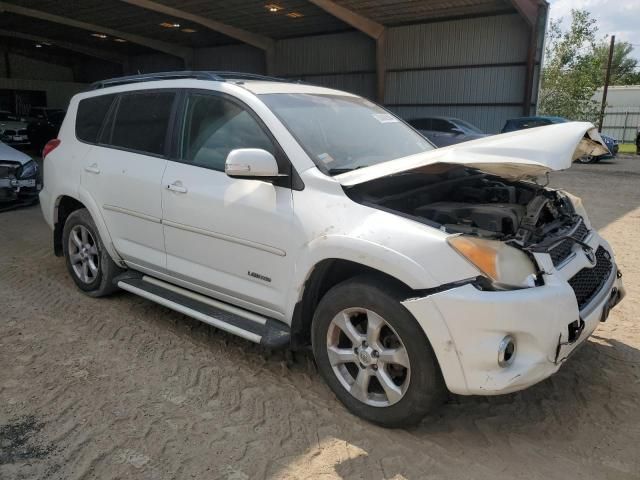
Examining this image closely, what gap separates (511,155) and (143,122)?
2.82 metres

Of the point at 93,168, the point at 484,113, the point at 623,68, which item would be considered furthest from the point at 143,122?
the point at 623,68

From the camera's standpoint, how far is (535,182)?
3.83m

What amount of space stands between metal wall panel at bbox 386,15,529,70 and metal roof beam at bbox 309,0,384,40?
0.80 metres

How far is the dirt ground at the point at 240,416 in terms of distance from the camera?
261 cm

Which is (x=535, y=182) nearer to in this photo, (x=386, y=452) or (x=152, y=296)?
(x=386, y=452)

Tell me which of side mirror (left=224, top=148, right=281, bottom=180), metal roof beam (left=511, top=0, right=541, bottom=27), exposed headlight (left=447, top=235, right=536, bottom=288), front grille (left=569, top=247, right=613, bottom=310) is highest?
metal roof beam (left=511, top=0, right=541, bottom=27)

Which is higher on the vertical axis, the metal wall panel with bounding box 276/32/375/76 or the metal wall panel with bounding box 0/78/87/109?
the metal wall panel with bounding box 276/32/375/76

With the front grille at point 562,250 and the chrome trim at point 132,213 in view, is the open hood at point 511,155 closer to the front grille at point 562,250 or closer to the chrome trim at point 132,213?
the front grille at point 562,250

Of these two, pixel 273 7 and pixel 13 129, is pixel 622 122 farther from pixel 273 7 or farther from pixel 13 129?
pixel 13 129

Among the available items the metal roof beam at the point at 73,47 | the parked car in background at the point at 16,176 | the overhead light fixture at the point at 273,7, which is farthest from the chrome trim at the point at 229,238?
the metal roof beam at the point at 73,47

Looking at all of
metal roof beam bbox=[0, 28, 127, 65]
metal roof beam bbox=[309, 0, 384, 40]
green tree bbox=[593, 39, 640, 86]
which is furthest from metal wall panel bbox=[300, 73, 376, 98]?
green tree bbox=[593, 39, 640, 86]

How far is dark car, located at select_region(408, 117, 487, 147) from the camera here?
15.0 metres

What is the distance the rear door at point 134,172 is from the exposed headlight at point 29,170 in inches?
189

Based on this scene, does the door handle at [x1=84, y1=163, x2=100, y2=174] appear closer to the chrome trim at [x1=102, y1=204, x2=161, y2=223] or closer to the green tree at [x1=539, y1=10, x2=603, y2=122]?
the chrome trim at [x1=102, y1=204, x2=161, y2=223]
